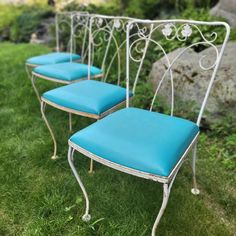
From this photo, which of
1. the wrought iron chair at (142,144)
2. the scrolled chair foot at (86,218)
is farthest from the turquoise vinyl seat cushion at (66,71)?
the scrolled chair foot at (86,218)

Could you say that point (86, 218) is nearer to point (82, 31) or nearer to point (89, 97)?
point (89, 97)

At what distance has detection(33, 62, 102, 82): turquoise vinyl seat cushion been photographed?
7.61ft

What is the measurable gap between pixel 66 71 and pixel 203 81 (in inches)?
41.9

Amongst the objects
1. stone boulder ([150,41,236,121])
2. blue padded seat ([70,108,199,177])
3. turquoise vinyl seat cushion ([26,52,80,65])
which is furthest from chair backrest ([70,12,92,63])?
blue padded seat ([70,108,199,177])

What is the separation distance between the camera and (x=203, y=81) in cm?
235

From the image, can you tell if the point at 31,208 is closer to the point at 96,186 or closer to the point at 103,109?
the point at 96,186

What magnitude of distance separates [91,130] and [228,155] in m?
1.15

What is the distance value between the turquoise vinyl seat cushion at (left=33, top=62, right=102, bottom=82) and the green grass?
443 millimetres

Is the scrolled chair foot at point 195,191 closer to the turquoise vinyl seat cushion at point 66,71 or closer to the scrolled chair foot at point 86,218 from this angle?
the scrolled chair foot at point 86,218

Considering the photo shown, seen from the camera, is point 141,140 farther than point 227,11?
No

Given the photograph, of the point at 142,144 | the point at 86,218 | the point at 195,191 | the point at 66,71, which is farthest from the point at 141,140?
the point at 66,71

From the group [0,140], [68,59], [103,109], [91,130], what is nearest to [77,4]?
[68,59]

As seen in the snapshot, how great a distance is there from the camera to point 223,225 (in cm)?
157

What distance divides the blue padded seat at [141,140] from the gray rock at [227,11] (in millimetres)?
2432
